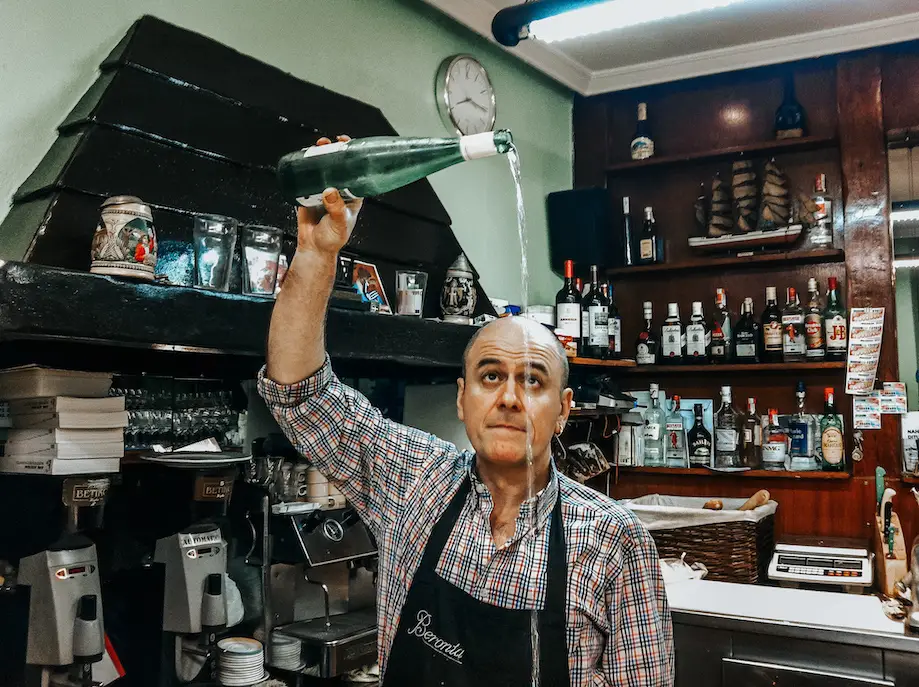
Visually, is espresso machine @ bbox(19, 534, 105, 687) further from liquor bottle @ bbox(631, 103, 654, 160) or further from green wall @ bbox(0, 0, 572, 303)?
liquor bottle @ bbox(631, 103, 654, 160)

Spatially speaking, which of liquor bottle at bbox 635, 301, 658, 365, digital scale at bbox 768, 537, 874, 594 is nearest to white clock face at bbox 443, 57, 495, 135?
liquor bottle at bbox 635, 301, 658, 365

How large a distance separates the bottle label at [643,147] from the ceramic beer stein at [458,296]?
68.3 inches

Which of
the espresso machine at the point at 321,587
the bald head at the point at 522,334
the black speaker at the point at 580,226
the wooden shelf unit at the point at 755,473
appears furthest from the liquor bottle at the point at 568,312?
the bald head at the point at 522,334

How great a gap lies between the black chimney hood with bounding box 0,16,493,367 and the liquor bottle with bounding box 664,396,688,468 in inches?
74.8

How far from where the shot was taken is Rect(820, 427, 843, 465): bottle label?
3.78 m

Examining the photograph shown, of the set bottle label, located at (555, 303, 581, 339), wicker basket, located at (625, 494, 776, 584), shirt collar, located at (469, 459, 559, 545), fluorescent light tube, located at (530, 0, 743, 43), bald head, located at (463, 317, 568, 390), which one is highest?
fluorescent light tube, located at (530, 0, 743, 43)

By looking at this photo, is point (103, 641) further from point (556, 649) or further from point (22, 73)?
point (22, 73)

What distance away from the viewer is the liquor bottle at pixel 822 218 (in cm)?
392

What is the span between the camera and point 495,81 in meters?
4.01

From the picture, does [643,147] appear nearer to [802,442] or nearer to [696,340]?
[696,340]

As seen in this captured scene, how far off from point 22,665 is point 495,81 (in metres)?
3.15

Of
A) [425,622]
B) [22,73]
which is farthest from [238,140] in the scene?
[425,622]

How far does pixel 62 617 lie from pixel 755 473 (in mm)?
3093

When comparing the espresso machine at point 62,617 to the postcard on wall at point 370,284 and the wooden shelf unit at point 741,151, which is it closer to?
the postcard on wall at point 370,284
